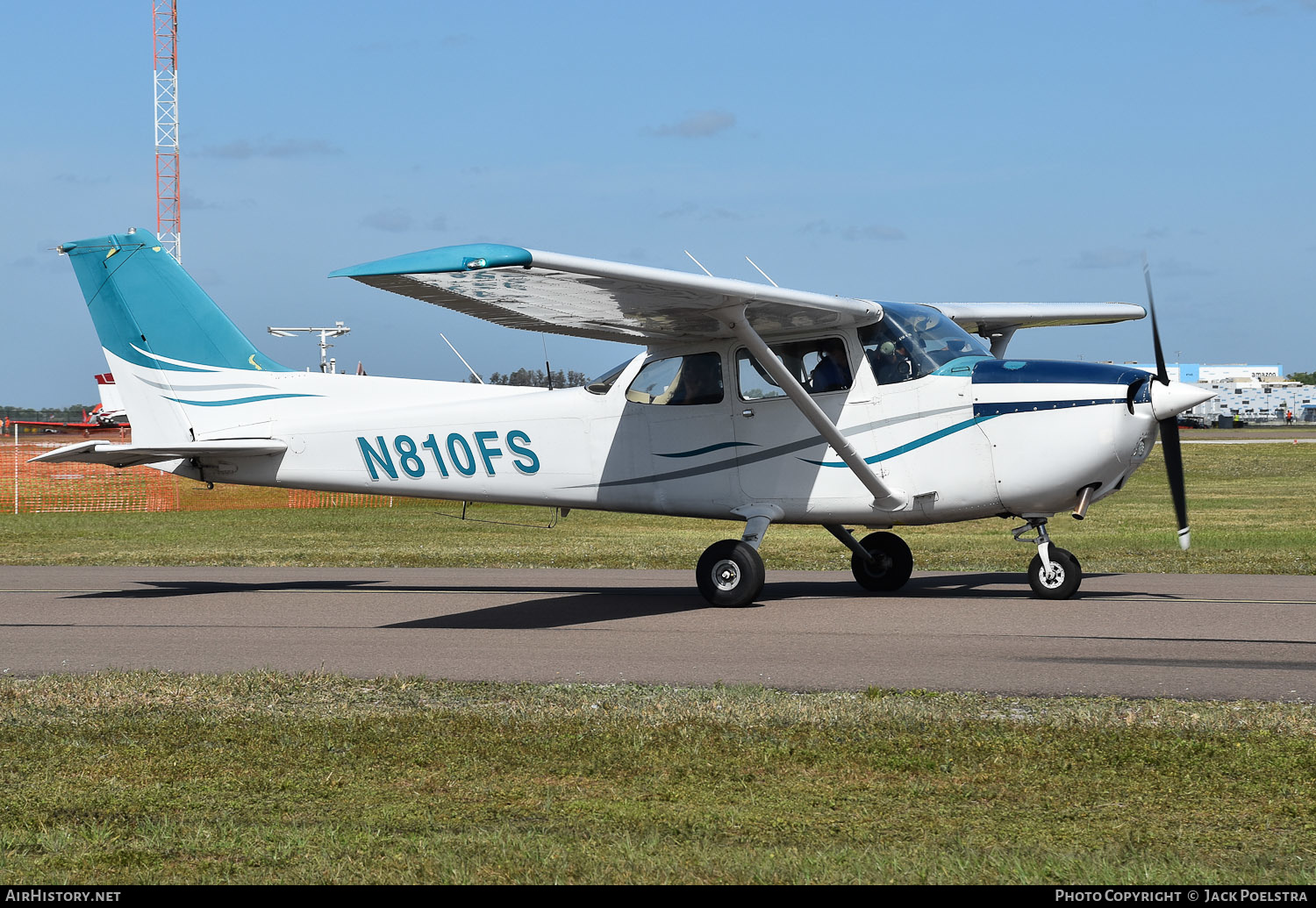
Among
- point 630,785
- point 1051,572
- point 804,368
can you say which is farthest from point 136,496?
point 630,785

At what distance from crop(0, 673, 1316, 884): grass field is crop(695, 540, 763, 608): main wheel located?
14.1 feet

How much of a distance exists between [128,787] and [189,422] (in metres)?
9.22

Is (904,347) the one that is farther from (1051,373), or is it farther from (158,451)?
(158,451)

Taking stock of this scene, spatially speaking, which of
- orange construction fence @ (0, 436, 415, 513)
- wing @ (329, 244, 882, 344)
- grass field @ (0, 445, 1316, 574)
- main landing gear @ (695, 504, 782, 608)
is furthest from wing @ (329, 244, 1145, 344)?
orange construction fence @ (0, 436, 415, 513)

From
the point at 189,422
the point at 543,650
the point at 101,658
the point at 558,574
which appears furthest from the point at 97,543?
the point at 543,650

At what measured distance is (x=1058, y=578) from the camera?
38.1ft

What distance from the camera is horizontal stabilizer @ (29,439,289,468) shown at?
11898mm

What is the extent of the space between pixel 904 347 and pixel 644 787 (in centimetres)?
721

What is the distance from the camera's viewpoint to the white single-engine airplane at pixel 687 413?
10.9 meters

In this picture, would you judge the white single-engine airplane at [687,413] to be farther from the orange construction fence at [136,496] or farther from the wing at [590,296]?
the orange construction fence at [136,496]

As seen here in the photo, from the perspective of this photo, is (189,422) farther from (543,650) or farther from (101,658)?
(543,650)

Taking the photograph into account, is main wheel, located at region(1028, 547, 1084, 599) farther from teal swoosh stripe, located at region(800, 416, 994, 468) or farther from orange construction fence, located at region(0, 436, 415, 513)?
orange construction fence, located at region(0, 436, 415, 513)

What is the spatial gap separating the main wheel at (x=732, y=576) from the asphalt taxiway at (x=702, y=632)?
25 cm

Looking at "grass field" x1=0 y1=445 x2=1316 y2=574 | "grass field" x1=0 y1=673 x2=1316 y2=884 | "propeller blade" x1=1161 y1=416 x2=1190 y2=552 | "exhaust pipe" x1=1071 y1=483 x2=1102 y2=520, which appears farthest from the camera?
"grass field" x1=0 y1=445 x2=1316 y2=574
